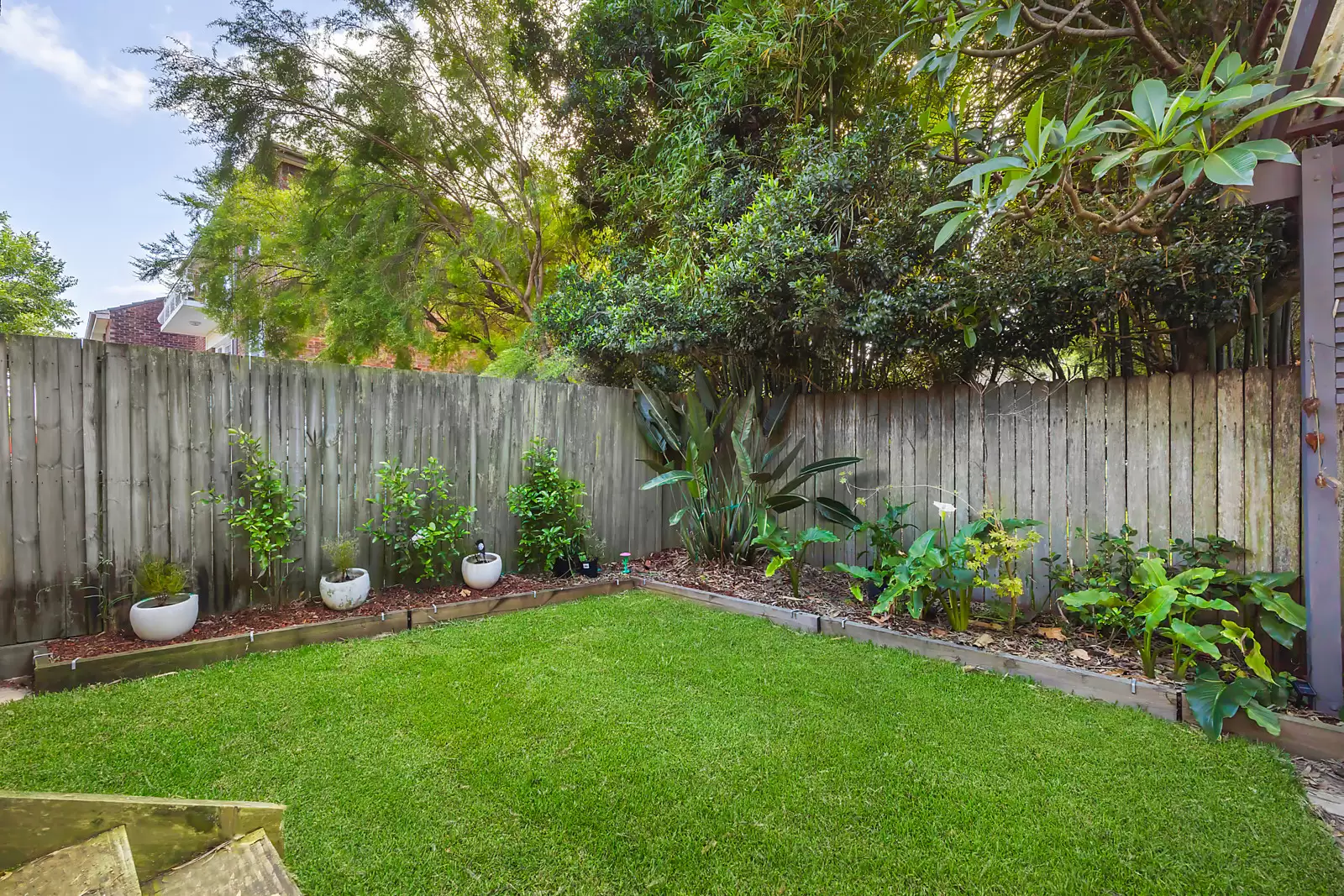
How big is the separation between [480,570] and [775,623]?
1904 millimetres

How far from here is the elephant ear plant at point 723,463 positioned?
3990 millimetres

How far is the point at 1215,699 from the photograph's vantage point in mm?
1939

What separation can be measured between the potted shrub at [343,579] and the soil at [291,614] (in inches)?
2.2

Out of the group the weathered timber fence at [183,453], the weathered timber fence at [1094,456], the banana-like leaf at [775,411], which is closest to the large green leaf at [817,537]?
the weathered timber fence at [1094,456]

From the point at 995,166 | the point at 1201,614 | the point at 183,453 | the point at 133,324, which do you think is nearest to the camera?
the point at 995,166

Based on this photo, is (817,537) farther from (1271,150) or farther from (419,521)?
(419,521)

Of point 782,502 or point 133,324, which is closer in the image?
point 782,502

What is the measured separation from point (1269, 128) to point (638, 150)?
4.40 m

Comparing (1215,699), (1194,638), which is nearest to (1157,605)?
(1194,638)

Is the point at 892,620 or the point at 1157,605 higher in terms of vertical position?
the point at 1157,605

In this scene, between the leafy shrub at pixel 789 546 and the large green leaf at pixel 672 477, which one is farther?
the large green leaf at pixel 672 477

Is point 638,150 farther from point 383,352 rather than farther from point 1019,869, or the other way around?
point 383,352

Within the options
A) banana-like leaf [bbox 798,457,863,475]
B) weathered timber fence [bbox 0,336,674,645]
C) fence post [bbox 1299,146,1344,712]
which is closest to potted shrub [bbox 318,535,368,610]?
weathered timber fence [bbox 0,336,674,645]

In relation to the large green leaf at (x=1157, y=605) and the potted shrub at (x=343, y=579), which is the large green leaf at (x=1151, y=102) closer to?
the large green leaf at (x=1157, y=605)
